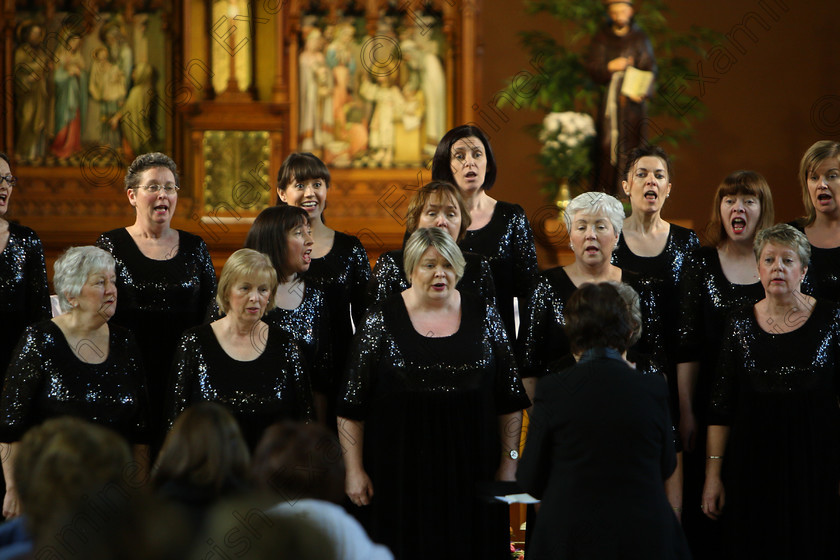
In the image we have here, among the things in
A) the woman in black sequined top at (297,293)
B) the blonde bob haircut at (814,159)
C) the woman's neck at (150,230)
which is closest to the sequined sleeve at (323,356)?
the woman in black sequined top at (297,293)

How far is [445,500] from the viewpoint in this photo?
3934 mm

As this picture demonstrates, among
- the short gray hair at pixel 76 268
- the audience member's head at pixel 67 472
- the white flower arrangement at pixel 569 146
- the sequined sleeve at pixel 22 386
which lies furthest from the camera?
the white flower arrangement at pixel 569 146

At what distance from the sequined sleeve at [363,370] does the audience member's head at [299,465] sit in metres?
1.51

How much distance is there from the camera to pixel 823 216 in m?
4.49

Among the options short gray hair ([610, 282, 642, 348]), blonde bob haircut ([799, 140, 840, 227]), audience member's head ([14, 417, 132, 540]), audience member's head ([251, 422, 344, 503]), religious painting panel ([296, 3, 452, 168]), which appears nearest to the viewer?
audience member's head ([14, 417, 132, 540])

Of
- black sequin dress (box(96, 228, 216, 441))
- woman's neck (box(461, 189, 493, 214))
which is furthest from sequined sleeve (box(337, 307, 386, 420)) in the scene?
woman's neck (box(461, 189, 493, 214))

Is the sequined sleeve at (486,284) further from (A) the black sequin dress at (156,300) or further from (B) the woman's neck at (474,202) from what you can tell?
(A) the black sequin dress at (156,300)

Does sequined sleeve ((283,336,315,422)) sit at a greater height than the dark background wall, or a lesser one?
lesser

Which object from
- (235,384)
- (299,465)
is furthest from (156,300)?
(299,465)

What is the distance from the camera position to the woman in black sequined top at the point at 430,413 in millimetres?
3896

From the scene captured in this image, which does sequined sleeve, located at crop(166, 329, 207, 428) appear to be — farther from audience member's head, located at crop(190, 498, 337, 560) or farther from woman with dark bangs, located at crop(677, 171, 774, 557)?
woman with dark bangs, located at crop(677, 171, 774, 557)

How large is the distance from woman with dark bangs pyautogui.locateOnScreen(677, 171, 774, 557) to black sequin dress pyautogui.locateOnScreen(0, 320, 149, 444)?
1954mm

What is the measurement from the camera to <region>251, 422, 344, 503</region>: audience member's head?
2330 millimetres

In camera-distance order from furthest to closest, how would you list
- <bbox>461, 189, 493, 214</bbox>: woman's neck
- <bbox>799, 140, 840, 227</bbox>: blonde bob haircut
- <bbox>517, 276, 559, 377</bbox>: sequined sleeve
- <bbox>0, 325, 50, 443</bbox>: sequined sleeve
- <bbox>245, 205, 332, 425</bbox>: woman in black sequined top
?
<bbox>461, 189, 493, 214</bbox>: woman's neck → <bbox>799, 140, 840, 227</bbox>: blonde bob haircut → <bbox>245, 205, 332, 425</bbox>: woman in black sequined top → <bbox>517, 276, 559, 377</bbox>: sequined sleeve → <bbox>0, 325, 50, 443</bbox>: sequined sleeve
